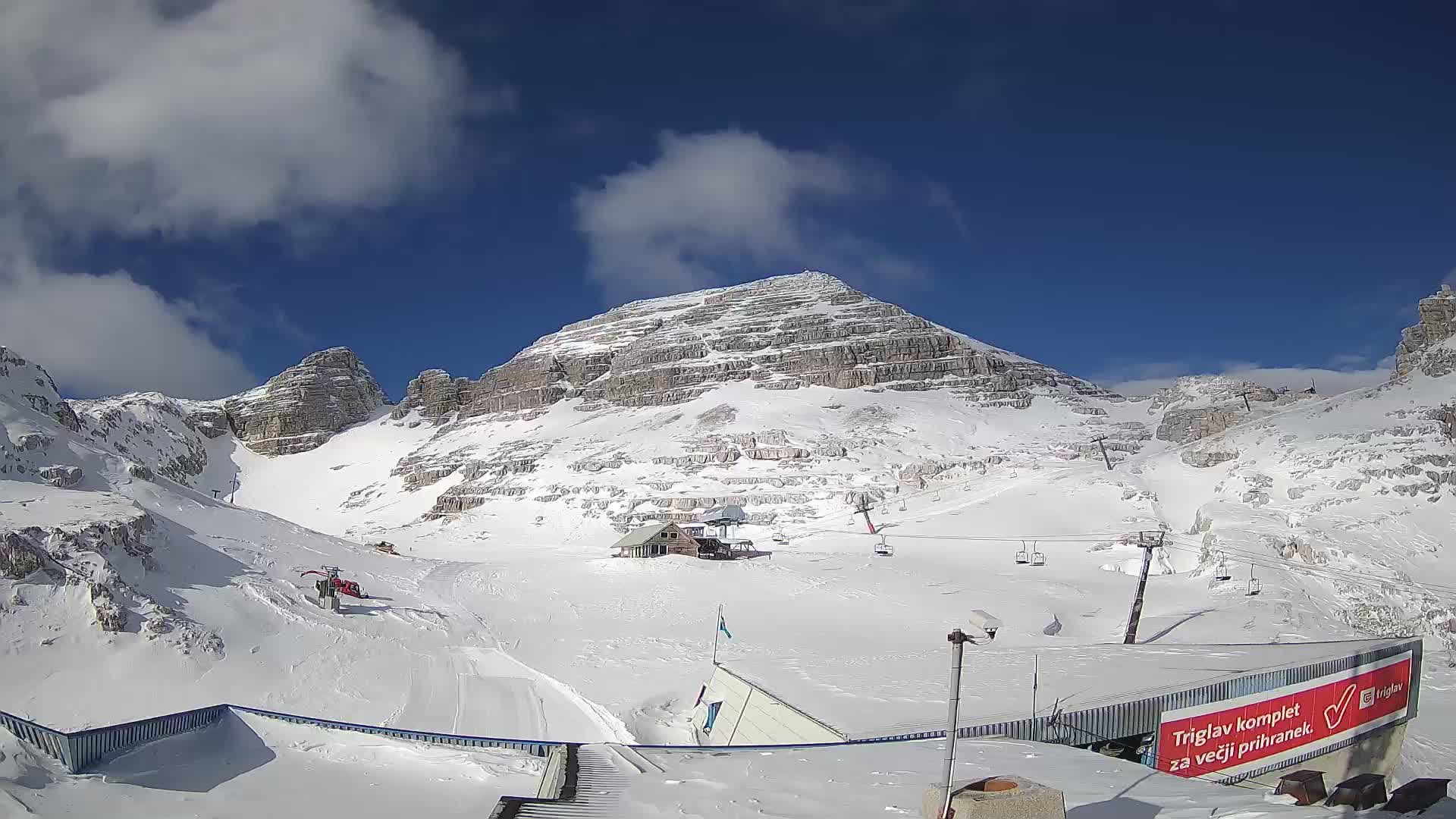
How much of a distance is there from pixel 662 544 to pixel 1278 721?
34.2m

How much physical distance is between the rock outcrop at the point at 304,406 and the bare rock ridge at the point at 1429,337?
136809 millimetres

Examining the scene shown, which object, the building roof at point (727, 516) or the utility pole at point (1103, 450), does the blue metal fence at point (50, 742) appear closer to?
the building roof at point (727, 516)

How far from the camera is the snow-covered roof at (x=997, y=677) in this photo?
50.1 ft

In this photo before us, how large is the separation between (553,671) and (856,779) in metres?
13.6

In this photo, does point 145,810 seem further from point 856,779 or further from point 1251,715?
point 1251,715

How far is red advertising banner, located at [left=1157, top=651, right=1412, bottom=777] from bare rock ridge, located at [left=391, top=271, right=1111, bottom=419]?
250 feet

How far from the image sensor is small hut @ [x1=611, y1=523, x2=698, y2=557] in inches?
1844

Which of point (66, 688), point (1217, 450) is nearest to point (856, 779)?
point (66, 688)

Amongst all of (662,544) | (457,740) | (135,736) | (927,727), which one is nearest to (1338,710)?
(927,727)

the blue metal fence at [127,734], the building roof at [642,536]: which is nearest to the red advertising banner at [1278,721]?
the blue metal fence at [127,734]

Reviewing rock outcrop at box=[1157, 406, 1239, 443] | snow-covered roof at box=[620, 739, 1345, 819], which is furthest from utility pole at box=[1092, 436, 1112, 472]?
snow-covered roof at box=[620, 739, 1345, 819]

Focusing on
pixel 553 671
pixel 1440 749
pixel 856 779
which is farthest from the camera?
pixel 553 671

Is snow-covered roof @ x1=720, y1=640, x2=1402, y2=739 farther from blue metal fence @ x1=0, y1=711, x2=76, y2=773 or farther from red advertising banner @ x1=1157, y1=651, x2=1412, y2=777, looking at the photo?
blue metal fence @ x1=0, y1=711, x2=76, y2=773

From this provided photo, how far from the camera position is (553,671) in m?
22.8
